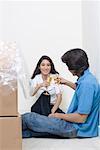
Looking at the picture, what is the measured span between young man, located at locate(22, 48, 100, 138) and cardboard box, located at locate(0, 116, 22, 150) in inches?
19.8

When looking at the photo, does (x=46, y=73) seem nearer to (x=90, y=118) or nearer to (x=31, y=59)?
(x=31, y=59)

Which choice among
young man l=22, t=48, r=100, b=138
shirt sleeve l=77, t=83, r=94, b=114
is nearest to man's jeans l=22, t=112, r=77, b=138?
young man l=22, t=48, r=100, b=138

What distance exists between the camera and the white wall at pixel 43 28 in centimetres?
284

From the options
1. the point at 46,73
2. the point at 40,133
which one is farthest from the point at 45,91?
the point at 40,133

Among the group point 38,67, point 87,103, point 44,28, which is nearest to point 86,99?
point 87,103

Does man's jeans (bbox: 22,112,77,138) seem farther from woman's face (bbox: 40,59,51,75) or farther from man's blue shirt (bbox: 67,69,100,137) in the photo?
woman's face (bbox: 40,59,51,75)

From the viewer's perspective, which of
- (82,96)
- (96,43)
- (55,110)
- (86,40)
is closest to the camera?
(82,96)

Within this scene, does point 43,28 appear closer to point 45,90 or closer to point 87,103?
point 45,90

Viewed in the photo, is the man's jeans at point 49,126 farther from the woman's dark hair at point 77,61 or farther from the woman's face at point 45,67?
the woman's face at point 45,67

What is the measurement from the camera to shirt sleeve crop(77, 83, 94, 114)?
6.35 ft

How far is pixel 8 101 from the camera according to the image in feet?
4.90

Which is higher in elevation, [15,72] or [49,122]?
[15,72]

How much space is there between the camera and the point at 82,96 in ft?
6.38

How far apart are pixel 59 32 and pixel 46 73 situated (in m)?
0.51
